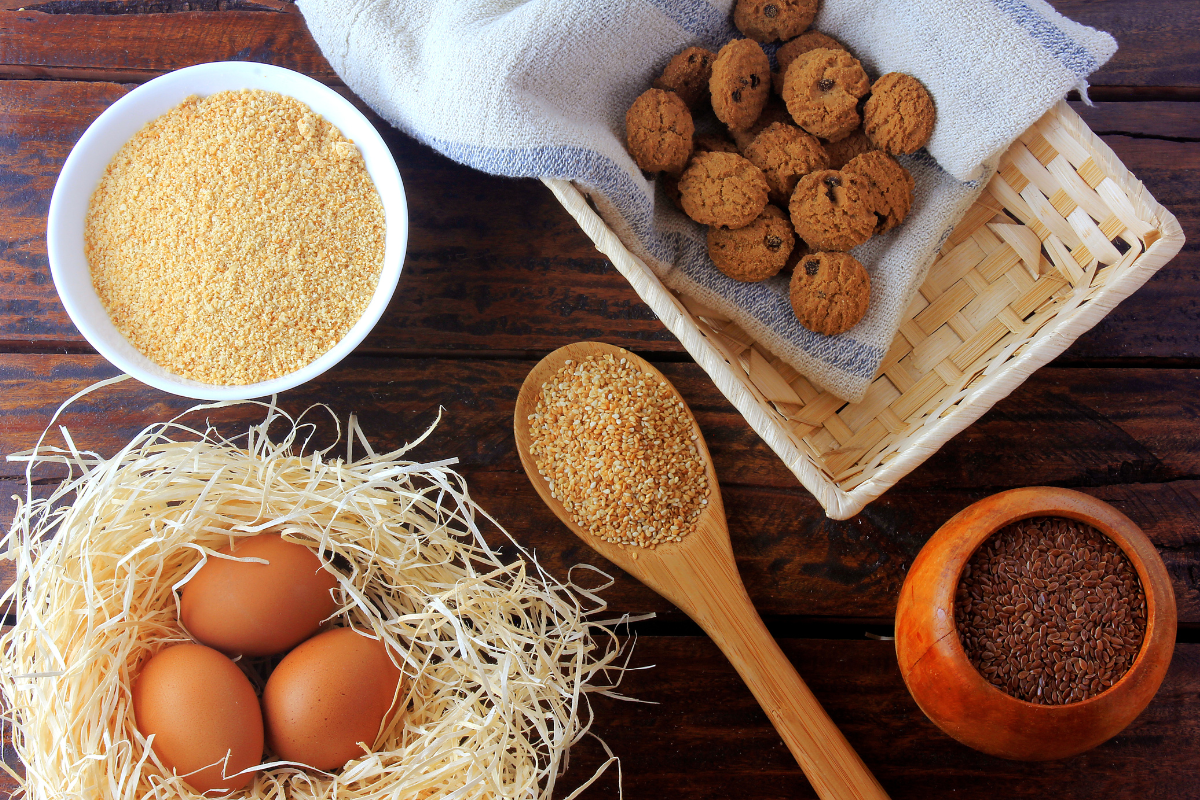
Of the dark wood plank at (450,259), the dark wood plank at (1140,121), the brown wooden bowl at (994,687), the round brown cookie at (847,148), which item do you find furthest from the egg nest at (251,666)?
the dark wood plank at (1140,121)

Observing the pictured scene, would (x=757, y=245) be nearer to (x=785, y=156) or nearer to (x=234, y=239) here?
(x=785, y=156)

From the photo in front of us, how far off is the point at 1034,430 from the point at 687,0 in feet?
2.34

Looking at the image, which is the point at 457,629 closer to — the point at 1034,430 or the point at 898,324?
the point at 898,324

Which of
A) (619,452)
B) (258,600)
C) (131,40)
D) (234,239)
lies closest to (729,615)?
(619,452)

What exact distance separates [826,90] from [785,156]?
85mm

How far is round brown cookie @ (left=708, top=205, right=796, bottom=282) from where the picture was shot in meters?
0.84

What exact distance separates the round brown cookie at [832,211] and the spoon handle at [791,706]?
0.45 meters

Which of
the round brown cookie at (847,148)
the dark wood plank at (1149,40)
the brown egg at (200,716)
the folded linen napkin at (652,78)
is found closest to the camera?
the brown egg at (200,716)

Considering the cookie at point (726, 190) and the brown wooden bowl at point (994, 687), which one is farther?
the cookie at point (726, 190)

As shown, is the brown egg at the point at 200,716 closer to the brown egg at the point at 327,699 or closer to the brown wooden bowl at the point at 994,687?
the brown egg at the point at 327,699

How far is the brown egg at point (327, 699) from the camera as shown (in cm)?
68

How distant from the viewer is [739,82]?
818mm

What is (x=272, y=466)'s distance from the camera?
2.41 feet

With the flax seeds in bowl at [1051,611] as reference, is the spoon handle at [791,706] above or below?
below
